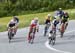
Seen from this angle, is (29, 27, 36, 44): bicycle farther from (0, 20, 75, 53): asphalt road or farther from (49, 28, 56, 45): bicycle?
(49, 28, 56, 45): bicycle

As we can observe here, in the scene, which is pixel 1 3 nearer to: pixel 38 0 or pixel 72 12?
pixel 38 0

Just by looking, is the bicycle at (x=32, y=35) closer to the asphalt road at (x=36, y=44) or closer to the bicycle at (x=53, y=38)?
the asphalt road at (x=36, y=44)

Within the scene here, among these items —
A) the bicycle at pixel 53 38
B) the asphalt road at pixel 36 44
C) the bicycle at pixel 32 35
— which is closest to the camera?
the asphalt road at pixel 36 44

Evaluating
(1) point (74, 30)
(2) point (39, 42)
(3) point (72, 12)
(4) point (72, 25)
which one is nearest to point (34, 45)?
(2) point (39, 42)

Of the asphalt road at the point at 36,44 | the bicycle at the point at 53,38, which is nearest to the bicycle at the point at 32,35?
the asphalt road at the point at 36,44

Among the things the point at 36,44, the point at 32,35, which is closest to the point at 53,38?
the point at 36,44

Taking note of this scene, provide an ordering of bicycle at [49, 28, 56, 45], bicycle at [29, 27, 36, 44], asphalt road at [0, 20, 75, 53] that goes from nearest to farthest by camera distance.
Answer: asphalt road at [0, 20, 75, 53] < bicycle at [49, 28, 56, 45] < bicycle at [29, 27, 36, 44]

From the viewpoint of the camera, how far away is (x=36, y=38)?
107ft

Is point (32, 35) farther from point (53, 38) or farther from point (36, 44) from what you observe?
point (53, 38)

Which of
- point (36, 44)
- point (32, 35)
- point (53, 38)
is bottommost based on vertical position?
point (36, 44)

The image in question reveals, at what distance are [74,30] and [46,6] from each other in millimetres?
19563

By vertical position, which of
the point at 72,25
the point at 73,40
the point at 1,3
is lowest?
the point at 1,3

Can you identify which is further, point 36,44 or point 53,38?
point 36,44

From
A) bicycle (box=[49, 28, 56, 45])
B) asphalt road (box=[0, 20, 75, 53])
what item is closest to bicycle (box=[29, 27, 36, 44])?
asphalt road (box=[0, 20, 75, 53])
